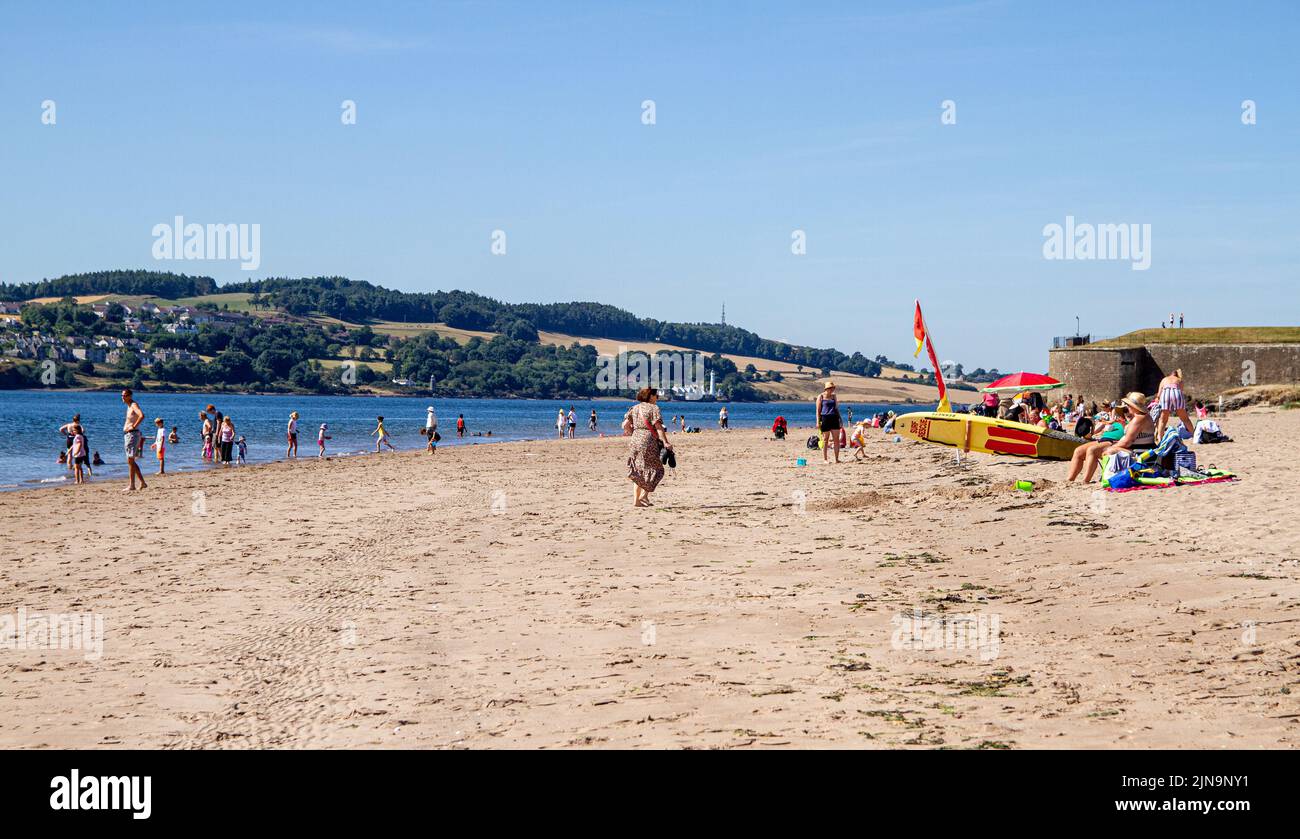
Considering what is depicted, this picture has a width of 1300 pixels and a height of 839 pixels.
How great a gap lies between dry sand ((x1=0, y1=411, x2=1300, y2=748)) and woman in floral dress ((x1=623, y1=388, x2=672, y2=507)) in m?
0.79

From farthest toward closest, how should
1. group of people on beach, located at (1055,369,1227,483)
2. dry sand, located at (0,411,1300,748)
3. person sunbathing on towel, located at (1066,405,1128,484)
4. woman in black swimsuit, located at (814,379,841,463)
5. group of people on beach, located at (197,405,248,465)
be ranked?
group of people on beach, located at (197,405,248,465), woman in black swimsuit, located at (814,379,841,463), person sunbathing on towel, located at (1066,405,1128,484), group of people on beach, located at (1055,369,1227,483), dry sand, located at (0,411,1300,748)

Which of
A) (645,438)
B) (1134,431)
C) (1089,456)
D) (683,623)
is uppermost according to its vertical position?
(1134,431)

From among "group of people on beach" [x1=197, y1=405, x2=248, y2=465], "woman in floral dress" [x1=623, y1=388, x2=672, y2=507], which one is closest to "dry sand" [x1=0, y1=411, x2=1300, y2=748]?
"woman in floral dress" [x1=623, y1=388, x2=672, y2=507]

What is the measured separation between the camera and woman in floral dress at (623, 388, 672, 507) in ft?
48.6

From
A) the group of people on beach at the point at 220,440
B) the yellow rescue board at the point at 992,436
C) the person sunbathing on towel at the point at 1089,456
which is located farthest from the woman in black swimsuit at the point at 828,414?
the group of people on beach at the point at 220,440

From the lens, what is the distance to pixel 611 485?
21.0 m

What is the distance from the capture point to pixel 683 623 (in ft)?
26.7

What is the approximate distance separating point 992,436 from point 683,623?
Result: 13932mm

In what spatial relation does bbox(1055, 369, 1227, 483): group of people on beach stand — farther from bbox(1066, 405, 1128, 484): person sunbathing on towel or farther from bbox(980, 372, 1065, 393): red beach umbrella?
bbox(980, 372, 1065, 393): red beach umbrella

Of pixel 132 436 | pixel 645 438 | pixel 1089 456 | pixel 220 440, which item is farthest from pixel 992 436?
pixel 220 440

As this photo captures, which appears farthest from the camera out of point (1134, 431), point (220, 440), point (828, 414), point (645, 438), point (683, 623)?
point (220, 440)

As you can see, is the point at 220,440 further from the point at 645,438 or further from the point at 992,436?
the point at 992,436
